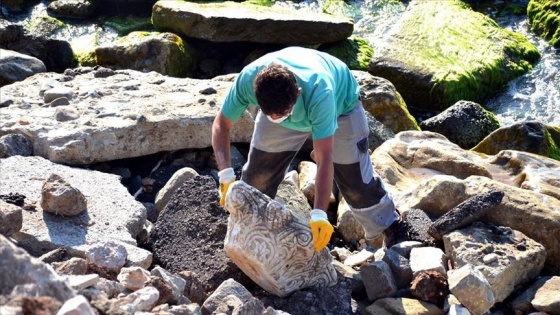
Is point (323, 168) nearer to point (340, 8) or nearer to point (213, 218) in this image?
point (213, 218)

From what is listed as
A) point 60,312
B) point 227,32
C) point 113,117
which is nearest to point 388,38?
point 227,32

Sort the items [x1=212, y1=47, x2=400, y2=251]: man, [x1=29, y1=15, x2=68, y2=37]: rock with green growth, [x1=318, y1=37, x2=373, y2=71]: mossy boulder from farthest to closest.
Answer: [x1=29, y1=15, x2=68, y2=37]: rock with green growth → [x1=318, y1=37, x2=373, y2=71]: mossy boulder → [x1=212, y1=47, x2=400, y2=251]: man

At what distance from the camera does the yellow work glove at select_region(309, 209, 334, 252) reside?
184 inches

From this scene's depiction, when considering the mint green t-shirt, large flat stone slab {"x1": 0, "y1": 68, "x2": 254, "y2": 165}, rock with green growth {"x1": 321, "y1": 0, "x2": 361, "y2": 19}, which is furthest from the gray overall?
rock with green growth {"x1": 321, "y1": 0, "x2": 361, "y2": 19}

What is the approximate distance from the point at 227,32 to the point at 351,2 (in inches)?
120

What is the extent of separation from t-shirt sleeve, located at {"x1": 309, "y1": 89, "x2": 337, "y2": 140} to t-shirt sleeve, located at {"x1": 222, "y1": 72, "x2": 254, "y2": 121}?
1.42 feet

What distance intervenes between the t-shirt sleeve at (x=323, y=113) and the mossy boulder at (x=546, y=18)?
25.0 feet

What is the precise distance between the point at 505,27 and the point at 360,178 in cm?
729

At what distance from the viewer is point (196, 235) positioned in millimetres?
5473

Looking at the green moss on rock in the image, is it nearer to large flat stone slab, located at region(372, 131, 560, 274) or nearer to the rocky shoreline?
the rocky shoreline

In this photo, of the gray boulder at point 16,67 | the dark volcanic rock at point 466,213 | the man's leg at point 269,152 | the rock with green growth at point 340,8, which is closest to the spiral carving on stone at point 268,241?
the man's leg at point 269,152

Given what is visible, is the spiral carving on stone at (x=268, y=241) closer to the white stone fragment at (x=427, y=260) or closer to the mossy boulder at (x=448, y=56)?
the white stone fragment at (x=427, y=260)

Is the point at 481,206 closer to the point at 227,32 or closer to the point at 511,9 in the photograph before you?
the point at 227,32

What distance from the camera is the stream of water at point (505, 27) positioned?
1000 centimetres
